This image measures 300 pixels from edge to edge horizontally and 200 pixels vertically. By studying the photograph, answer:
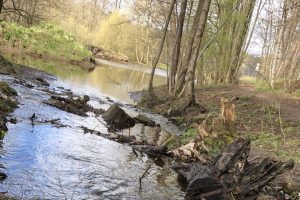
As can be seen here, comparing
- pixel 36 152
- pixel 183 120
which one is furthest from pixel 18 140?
pixel 183 120

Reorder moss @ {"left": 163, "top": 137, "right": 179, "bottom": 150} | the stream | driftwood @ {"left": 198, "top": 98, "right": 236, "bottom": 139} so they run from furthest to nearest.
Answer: moss @ {"left": 163, "top": 137, "right": 179, "bottom": 150}
driftwood @ {"left": 198, "top": 98, "right": 236, "bottom": 139}
the stream

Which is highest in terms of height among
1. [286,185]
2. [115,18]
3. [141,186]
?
[115,18]

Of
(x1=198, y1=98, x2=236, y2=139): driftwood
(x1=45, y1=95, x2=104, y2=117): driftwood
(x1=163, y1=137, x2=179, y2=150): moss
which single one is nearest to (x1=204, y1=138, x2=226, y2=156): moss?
(x1=198, y1=98, x2=236, y2=139): driftwood

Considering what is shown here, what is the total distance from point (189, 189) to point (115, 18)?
193ft

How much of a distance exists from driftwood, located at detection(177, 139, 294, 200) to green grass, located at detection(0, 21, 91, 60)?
1215 inches

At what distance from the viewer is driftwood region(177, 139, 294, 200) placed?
6.94m

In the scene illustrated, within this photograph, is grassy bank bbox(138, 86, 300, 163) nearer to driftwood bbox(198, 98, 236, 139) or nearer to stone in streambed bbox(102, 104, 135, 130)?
driftwood bbox(198, 98, 236, 139)

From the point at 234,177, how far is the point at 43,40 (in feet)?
112

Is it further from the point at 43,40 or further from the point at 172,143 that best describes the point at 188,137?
the point at 43,40

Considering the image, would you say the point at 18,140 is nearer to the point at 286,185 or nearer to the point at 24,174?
the point at 24,174

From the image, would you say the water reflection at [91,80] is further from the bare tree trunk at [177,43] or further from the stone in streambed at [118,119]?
the stone in streambed at [118,119]

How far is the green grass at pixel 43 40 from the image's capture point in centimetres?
3559

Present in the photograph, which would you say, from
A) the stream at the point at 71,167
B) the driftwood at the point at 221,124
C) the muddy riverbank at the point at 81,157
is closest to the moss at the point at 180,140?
the muddy riverbank at the point at 81,157

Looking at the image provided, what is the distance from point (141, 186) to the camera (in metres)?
7.52
